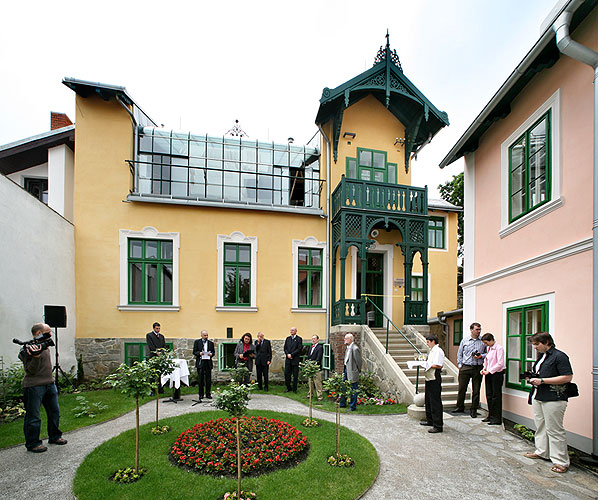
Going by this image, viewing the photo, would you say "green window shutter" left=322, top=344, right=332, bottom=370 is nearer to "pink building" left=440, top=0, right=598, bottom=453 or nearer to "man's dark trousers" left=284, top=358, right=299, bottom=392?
"man's dark trousers" left=284, top=358, right=299, bottom=392

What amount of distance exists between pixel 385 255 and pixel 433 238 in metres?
4.71

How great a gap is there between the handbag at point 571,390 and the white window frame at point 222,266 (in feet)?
27.5

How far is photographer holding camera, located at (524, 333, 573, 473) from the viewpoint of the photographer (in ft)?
A: 15.9

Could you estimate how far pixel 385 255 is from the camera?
13.3 m

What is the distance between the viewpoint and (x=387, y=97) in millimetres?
11953

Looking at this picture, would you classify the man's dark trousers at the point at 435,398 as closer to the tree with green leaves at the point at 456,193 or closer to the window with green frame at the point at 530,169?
the window with green frame at the point at 530,169

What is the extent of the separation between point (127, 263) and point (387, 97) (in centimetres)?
975

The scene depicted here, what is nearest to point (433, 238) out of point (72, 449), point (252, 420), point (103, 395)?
point (252, 420)

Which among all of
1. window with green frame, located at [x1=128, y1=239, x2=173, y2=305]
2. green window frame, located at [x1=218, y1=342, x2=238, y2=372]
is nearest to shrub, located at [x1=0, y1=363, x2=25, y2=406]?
window with green frame, located at [x1=128, y1=239, x2=173, y2=305]

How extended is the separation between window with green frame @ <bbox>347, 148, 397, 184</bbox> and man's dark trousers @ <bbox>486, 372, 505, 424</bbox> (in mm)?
7682

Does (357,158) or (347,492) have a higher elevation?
(357,158)

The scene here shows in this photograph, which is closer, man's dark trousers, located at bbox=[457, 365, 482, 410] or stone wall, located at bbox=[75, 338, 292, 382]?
man's dark trousers, located at bbox=[457, 365, 482, 410]

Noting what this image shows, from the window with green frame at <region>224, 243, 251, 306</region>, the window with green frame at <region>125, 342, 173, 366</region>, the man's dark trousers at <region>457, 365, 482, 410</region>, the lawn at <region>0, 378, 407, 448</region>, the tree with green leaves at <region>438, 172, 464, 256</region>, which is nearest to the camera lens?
the lawn at <region>0, 378, 407, 448</region>

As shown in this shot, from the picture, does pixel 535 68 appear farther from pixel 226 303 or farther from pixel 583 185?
pixel 226 303
